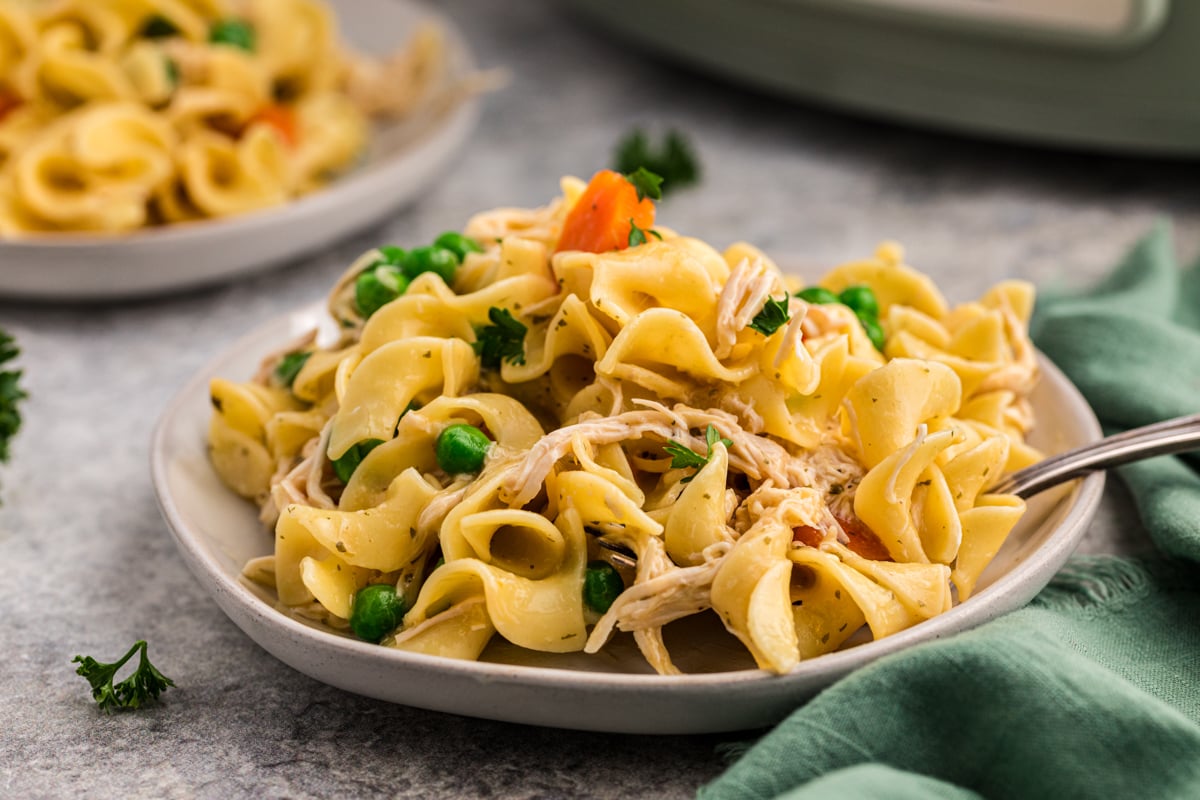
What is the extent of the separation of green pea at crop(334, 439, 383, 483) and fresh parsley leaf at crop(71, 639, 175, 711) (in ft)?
1.76

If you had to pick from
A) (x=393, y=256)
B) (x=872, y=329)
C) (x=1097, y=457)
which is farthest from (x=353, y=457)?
(x=1097, y=457)

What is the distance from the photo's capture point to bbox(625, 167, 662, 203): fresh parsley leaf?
108 inches

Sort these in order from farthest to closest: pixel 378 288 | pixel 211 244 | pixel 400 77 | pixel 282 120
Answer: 1. pixel 400 77
2. pixel 282 120
3. pixel 211 244
4. pixel 378 288

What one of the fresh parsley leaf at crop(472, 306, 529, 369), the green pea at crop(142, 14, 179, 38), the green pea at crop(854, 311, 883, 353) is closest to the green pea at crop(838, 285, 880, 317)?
the green pea at crop(854, 311, 883, 353)

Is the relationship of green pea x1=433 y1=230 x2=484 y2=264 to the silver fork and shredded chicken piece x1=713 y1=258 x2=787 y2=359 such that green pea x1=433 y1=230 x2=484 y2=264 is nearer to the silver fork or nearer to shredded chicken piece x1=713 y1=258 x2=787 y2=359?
shredded chicken piece x1=713 y1=258 x2=787 y2=359

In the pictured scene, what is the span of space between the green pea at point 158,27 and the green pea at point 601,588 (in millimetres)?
3091

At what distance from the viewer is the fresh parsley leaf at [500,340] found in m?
2.76

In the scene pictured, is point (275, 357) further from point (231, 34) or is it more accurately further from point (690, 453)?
point (231, 34)

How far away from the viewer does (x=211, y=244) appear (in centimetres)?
412

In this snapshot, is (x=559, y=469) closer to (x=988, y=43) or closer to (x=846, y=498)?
(x=846, y=498)

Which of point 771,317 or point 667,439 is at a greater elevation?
point 771,317

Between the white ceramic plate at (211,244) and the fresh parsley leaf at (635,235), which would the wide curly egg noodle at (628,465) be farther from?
the white ceramic plate at (211,244)

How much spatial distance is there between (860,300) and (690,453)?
2.66ft

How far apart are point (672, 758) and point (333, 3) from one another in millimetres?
4542
